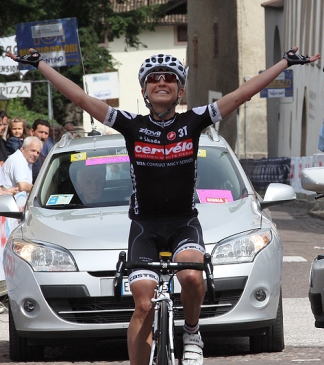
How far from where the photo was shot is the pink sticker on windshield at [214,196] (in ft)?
26.9

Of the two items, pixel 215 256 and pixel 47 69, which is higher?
pixel 47 69

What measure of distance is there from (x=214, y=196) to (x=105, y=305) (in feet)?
4.86

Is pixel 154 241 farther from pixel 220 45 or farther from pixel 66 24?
pixel 220 45

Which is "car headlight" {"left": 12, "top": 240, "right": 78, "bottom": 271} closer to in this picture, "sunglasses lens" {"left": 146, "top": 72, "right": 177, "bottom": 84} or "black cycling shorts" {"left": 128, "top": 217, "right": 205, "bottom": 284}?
"black cycling shorts" {"left": 128, "top": 217, "right": 205, "bottom": 284}

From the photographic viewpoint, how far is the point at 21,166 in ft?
38.9

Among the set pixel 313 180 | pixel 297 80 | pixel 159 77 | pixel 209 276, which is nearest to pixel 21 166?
pixel 313 180

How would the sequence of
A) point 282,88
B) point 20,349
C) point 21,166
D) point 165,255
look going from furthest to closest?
point 282,88
point 21,166
point 20,349
point 165,255

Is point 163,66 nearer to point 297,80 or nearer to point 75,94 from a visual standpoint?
point 75,94

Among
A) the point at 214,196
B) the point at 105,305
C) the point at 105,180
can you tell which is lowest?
the point at 105,305

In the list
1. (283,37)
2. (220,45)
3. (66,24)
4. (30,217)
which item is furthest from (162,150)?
(220,45)

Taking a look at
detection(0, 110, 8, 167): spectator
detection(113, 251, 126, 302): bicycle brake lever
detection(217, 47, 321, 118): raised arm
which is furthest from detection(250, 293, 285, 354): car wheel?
detection(0, 110, 8, 167): spectator

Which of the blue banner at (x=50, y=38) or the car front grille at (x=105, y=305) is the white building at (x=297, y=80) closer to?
the blue banner at (x=50, y=38)

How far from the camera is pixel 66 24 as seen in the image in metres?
28.8

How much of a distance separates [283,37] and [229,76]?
4.42 m
